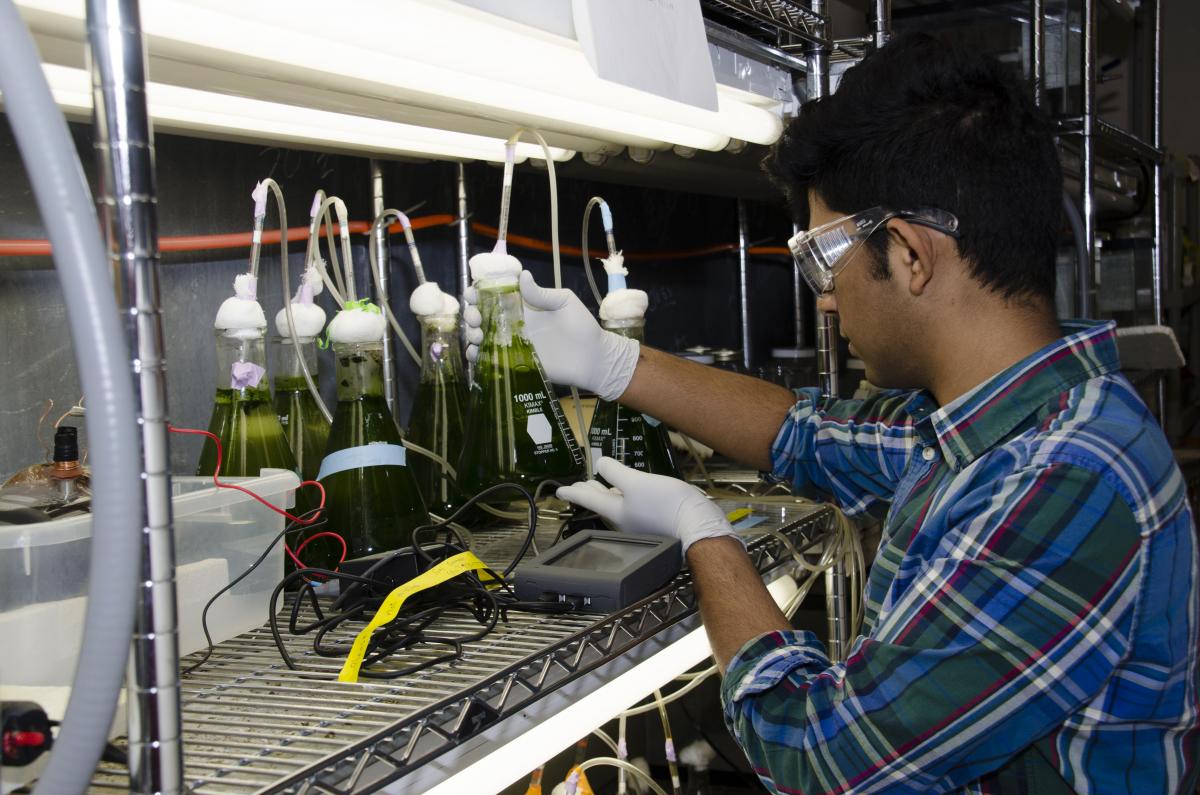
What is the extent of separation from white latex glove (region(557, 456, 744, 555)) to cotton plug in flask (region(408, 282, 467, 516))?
0.18 m

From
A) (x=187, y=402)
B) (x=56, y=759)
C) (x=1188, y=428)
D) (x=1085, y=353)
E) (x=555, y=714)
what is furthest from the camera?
(x=1188, y=428)

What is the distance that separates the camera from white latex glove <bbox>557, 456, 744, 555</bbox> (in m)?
1.04

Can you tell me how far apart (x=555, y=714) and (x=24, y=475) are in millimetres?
434

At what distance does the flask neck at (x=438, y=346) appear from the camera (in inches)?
47.6

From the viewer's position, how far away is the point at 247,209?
4.09ft

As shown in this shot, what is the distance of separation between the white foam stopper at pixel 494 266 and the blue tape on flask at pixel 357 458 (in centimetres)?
21

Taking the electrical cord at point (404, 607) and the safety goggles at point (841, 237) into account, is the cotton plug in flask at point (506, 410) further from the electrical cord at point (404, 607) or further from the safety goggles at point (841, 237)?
the safety goggles at point (841, 237)

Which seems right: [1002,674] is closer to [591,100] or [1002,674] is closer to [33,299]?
[591,100]

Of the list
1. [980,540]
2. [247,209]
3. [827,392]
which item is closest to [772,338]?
[827,392]

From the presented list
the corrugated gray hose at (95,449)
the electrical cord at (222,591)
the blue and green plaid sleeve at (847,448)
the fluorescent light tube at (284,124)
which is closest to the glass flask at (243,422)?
the electrical cord at (222,591)

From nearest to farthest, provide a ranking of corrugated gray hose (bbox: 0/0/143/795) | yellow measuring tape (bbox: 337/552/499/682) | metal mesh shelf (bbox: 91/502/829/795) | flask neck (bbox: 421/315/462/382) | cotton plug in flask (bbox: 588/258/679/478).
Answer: corrugated gray hose (bbox: 0/0/143/795) < metal mesh shelf (bbox: 91/502/829/795) < yellow measuring tape (bbox: 337/552/499/682) < flask neck (bbox: 421/315/462/382) < cotton plug in flask (bbox: 588/258/679/478)

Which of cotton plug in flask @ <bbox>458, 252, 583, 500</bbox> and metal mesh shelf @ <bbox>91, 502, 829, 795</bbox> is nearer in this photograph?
metal mesh shelf @ <bbox>91, 502, 829, 795</bbox>

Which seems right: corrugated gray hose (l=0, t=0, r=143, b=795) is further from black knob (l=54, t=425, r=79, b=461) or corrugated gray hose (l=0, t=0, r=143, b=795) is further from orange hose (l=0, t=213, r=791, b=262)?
black knob (l=54, t=425, r=79, b=461)

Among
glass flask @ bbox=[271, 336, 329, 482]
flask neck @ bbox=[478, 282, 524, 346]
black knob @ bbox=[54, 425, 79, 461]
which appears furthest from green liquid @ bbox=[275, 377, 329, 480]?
black knob @ bbox=[54, 425, 79, 461]
